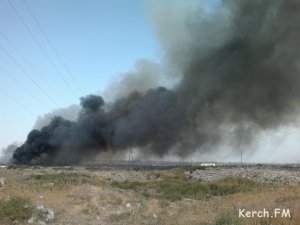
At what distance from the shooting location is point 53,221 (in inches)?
664

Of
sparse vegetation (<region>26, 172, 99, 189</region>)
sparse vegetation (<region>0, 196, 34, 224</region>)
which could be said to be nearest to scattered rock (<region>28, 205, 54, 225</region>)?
sparse vegetation (<region>0, 196, 34, 224</region>)

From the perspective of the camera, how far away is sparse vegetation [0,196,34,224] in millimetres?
16031

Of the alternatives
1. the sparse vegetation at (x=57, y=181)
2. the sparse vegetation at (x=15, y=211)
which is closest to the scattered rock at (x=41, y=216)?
the sparse vegetation at (x=15, y=211)

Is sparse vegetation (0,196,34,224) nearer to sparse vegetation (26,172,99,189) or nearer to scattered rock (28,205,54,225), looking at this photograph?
scattered rock (28,205,54,225)

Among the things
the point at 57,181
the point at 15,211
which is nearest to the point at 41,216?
the point at 15,211

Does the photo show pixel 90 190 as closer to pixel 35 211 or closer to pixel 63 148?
pixel 35 211

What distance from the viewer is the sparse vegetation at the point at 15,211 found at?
52.6 ft

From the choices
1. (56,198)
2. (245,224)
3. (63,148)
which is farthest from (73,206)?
(63,148)

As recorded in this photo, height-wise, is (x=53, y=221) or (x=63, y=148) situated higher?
(x=63, y=148)

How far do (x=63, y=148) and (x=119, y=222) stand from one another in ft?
317

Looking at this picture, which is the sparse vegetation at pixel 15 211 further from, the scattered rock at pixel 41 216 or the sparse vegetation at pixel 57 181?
the sparse vegetation at pixel 57 181

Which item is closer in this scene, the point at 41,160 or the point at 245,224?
the point at 245,224

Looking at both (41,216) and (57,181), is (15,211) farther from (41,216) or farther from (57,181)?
(57,181)

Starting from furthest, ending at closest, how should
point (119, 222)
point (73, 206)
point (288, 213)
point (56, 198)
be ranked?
point (56, 198) → point (73, 206) → point (119, 222) → point (288, 213)
